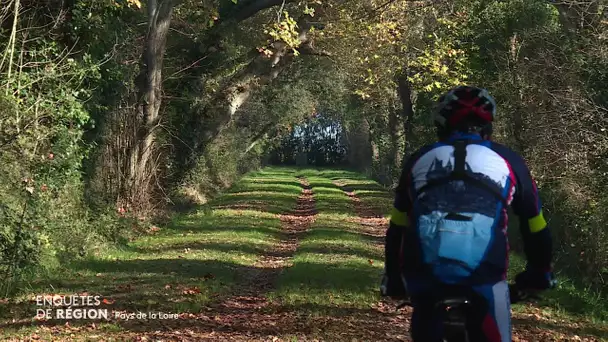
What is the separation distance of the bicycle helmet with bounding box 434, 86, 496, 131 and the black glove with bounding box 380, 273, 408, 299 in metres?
0.84

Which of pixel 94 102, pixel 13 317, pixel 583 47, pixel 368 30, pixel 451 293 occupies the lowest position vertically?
pixel 13 317

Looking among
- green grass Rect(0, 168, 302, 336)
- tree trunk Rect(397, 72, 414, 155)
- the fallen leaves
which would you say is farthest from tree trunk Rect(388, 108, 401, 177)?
the fallen leaves

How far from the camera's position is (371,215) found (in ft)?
88.0

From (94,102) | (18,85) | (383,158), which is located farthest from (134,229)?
(383,158)

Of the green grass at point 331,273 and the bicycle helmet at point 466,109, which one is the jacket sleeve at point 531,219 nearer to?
the bicycle helmet at point 466,109

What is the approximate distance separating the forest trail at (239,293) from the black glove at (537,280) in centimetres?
522

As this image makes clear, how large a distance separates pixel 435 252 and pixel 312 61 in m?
33.0

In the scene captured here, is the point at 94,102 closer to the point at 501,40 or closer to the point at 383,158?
the point at 501,40

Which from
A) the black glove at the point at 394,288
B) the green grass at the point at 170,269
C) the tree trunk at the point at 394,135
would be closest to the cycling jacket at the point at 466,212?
the black glove at the point at 394,288

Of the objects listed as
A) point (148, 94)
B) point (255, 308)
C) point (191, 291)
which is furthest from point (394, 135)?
point (255, 308)

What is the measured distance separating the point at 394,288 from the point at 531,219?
775mm

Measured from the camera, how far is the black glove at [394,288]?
148 inches

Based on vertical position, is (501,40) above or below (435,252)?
above

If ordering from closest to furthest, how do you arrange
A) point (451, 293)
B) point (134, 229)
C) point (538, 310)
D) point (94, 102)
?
point (451, 293), point (538, 310), point (94, 102), point (134, 229)
